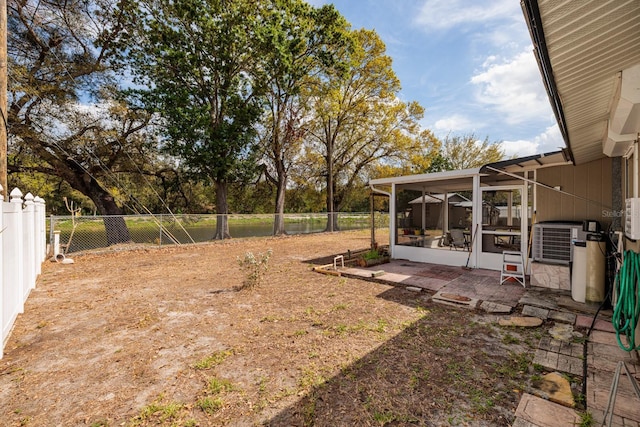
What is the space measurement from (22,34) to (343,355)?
1606cm

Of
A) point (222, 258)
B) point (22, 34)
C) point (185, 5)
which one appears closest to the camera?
point (222, 258)

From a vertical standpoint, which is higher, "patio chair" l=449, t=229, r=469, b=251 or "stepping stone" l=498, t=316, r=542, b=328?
"patio chair" l=449, t=229, r=469, b=251

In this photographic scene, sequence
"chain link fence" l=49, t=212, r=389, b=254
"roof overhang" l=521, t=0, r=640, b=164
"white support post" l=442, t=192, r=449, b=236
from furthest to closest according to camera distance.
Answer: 1. "white support post" l=442, t=192, r=449, b=236
2. "chain link fence" l=49, t=212, r=389, b=254
3. "roof overhang" l=521, t=0, r=640, b=164

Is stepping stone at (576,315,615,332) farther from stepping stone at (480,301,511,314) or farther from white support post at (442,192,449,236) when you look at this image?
white support post at (442,192,449,236)

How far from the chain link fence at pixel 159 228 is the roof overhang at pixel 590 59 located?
11.6 meters

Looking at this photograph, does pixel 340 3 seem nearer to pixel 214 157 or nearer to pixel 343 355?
pixel 214 157

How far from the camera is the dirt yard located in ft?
6.97

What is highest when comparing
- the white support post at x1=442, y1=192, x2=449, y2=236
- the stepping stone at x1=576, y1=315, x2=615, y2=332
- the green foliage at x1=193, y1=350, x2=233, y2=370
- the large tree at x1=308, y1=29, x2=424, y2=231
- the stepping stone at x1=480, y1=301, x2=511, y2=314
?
the large tree at x1=308, y1=29, x2=424, y2=231

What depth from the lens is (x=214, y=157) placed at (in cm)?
1303

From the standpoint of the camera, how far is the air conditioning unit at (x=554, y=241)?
4988mm

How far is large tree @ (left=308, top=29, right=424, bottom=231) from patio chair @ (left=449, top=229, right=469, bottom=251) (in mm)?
11391

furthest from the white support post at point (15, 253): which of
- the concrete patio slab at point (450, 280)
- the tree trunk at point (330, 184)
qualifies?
the tree trunk at point (330, 184)

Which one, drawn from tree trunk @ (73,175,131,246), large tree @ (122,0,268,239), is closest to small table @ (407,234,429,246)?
large tree @ (122,0,268,239)

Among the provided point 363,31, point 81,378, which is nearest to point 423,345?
→ point 81,378
